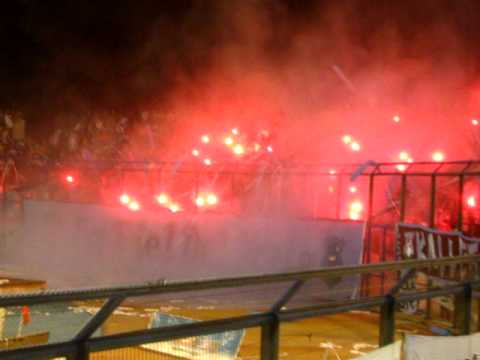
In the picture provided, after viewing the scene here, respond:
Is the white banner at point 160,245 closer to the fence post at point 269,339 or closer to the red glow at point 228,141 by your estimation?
the red glow at point 228,141

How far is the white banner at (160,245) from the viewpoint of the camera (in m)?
10.1

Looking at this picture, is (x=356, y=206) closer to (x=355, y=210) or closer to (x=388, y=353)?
(x=355, y=210)

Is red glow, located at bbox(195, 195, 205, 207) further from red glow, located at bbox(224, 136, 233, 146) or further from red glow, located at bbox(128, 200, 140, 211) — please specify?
red glow, located at bbox(224, 136, 233, 146)

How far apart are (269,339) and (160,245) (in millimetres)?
9165

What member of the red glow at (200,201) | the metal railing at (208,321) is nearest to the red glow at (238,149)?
the red glow at (200,201)

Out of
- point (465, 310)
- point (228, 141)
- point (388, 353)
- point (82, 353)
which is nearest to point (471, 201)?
point (465, 310)

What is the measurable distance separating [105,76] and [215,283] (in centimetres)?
2397

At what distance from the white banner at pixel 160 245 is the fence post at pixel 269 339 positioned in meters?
6.40

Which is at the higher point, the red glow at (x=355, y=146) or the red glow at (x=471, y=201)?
the red glow at (x=355, y=146)

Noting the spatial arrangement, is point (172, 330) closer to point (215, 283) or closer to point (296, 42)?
point (215, 283)

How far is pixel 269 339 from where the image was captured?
3.28 metres

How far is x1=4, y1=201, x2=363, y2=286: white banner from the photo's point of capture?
1010cm

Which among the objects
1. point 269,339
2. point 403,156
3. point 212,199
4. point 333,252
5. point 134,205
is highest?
point 403,156

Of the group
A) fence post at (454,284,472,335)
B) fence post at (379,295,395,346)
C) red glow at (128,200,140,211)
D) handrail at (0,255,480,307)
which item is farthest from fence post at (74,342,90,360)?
red glow at (128,200,140,211)
